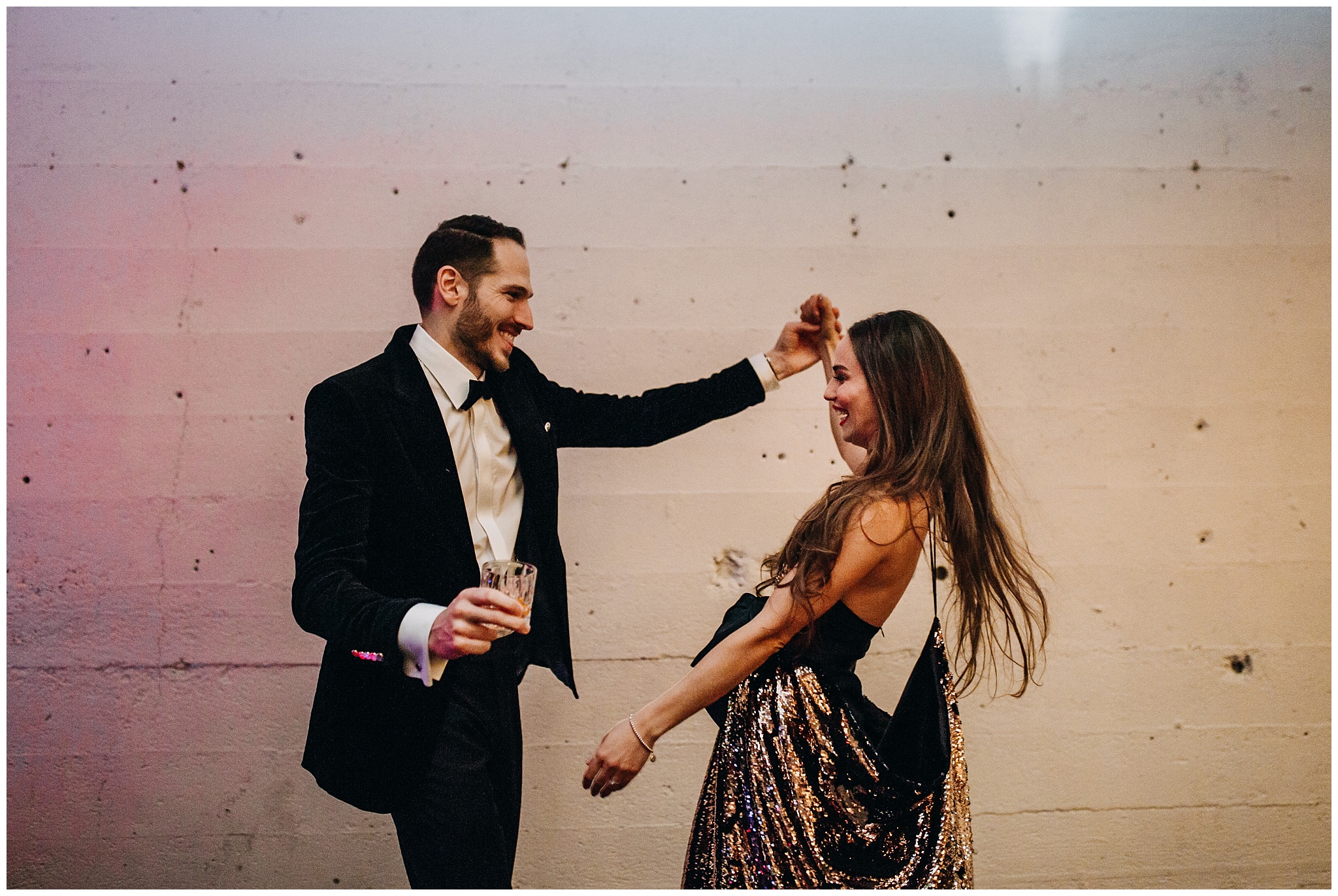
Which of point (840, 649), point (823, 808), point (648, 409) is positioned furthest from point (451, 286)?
point (823, 808)

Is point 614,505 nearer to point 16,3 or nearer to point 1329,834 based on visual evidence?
point 16,3

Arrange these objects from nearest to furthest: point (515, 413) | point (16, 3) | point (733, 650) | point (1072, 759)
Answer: point (733, 650) → point (515, 413) → point (16, 3) → point (1072, 759)

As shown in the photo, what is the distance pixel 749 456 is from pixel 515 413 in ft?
2.29

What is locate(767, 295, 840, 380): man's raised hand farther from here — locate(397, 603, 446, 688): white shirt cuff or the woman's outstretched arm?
locate(397, 603, 446, 688): white shirt cuff

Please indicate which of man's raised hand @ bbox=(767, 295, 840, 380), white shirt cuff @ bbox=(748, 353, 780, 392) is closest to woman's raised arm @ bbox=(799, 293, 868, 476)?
man's raised hand @ bbox=(767, 295, 840, 380)

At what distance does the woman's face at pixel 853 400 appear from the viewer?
157 cm

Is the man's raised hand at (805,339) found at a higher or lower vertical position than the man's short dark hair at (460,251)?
lower

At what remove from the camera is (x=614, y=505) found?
2229 millimetres

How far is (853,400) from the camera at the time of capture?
1582 millimetres

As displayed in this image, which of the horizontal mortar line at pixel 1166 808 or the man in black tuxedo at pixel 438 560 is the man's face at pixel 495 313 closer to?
the man in black tuxedo at pixel 438 560

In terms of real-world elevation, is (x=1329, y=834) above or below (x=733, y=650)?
below

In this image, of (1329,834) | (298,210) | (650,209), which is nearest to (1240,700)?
(1329,834)

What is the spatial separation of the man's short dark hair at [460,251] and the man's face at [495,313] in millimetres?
15

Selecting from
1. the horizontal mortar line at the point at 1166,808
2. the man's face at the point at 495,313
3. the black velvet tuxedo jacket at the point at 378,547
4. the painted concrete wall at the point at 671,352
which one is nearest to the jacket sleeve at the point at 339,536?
the black velvet tuxedo jacket at the point at 378,547
